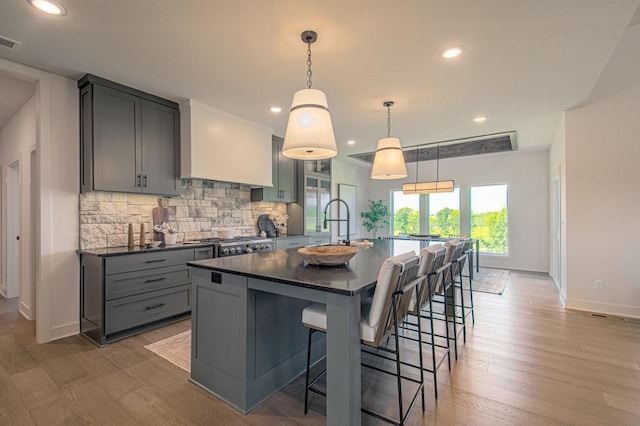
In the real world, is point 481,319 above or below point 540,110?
below

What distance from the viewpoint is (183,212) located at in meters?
4.09

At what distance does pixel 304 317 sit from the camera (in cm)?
187

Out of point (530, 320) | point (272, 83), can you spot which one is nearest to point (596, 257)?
point (530, 320)

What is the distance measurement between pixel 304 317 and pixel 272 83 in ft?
7.96

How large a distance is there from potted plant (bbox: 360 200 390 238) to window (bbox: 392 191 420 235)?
0.31 m

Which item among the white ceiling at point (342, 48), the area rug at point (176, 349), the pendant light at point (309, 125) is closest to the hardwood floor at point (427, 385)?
the area rug at point (176, 349)

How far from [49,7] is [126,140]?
4.90ft

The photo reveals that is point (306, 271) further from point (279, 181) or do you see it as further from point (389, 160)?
point (279, 181)

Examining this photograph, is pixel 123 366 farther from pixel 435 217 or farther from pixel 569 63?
pixel 435 217

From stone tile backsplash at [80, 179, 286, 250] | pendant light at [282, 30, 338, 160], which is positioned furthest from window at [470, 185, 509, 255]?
pendant light at [282, 30, 338, 160]

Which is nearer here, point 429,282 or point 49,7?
point 49,7

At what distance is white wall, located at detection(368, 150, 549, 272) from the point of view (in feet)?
21.1

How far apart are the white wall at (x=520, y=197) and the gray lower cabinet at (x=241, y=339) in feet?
20.8

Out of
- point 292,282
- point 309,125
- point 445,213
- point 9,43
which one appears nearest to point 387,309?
point 292,282
